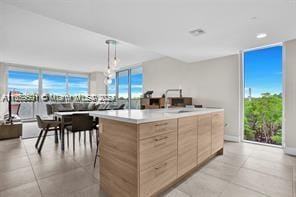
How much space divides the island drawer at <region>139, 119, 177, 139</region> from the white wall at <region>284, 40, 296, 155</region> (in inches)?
117

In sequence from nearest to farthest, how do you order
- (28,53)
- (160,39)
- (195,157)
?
(195,157), (160,39), (28,53)

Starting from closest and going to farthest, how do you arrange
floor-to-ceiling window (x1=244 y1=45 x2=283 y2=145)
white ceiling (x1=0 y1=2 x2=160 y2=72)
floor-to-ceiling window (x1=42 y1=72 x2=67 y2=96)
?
white ceiling (x1=0 y1=2 x2=160 y2=72) → floor-to-ceiling window (x1=244 y1=45 x2=283 y2=145) → floor-to-ceiling window (x1=42 y1=72 x2=67 y2=96)

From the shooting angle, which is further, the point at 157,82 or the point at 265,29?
the point at 157,82

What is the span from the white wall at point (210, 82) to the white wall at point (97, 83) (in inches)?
169

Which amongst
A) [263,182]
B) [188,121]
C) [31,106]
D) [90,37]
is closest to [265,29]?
[188,121]

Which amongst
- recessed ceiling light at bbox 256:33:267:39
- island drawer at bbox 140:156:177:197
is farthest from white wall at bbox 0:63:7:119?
recessed ceiling light at bbox 256:33:267:39

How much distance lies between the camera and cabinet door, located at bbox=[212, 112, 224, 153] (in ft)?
8.82

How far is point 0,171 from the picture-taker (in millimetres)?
2246

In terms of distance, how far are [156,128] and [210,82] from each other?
354cm

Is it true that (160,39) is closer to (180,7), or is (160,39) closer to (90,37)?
(180,7)

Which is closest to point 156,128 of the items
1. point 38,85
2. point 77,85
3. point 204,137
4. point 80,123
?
point 204,137

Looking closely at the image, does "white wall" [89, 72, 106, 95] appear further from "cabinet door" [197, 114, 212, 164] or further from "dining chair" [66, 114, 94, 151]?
"cabinet door" [197, 114, 212, 164]

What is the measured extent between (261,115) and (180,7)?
11.5 feet

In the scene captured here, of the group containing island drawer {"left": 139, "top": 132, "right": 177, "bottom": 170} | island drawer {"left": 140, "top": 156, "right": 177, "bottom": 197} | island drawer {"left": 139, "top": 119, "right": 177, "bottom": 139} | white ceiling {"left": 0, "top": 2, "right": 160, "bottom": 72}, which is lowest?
island drawer {"left": 140, "top": 156, "right": 177, "bottom": 197}
